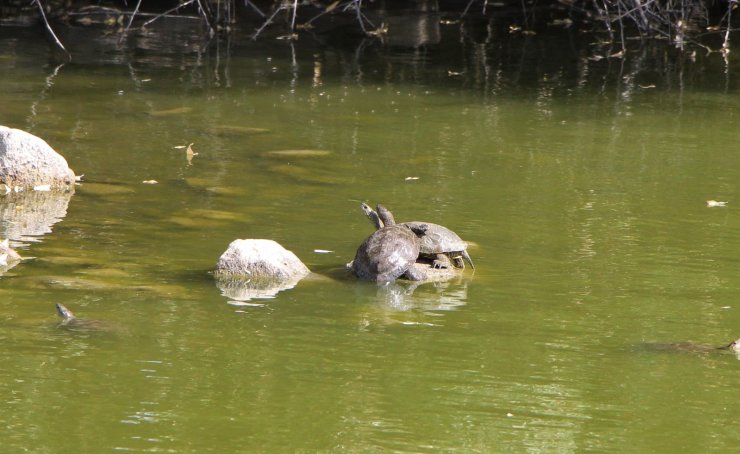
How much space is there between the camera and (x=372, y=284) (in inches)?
280

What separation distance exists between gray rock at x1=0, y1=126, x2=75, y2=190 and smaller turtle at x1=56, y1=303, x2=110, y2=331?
3468mm

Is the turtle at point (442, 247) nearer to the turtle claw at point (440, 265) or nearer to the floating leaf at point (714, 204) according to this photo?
the turtle claw at point (440, 265)

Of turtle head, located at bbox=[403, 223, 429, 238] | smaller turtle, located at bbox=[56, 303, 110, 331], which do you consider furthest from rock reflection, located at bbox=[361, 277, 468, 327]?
smaller turtle, located at bbox=[56, 303, 110, 331]

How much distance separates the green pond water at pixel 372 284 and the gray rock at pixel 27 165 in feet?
1.05

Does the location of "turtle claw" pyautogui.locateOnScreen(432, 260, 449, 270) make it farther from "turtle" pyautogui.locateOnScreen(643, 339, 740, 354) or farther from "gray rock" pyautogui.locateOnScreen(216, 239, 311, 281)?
"turtle" pyautogui.locateOnScreen(643, 339, 740, 354)

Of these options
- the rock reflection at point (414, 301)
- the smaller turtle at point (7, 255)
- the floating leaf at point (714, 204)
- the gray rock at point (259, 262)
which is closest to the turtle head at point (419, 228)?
the rock reflection at point (414, 301)

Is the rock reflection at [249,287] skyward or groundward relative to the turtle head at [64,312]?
groundward

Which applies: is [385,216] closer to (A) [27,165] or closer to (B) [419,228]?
(B) [419,228]

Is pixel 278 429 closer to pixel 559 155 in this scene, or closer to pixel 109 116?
pixel 559 155

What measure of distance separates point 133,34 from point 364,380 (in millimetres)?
14284

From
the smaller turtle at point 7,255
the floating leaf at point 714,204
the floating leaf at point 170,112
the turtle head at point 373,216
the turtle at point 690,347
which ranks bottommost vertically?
the turtle at point 690,347

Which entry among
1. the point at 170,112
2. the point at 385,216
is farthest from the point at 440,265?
the point at 170,112

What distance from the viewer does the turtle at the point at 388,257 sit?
7066 millimetres

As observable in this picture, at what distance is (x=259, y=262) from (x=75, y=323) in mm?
1255
